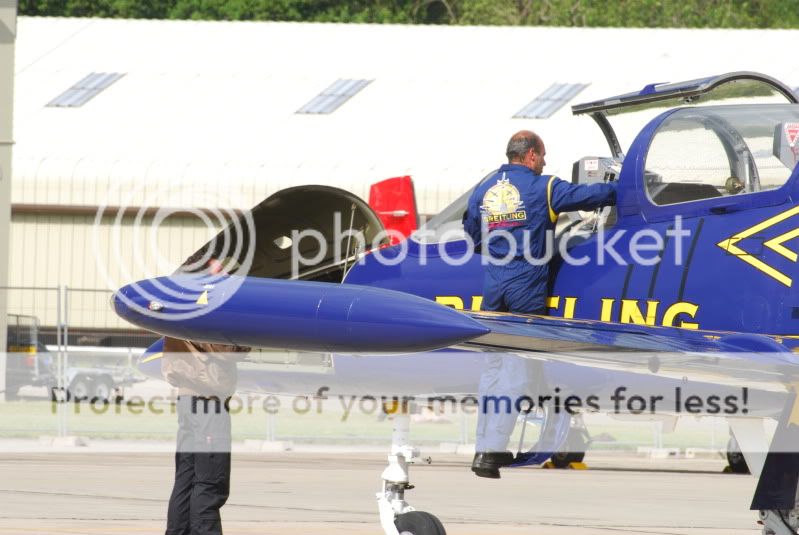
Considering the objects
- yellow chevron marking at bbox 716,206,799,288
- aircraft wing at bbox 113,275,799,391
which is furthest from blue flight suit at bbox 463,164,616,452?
yellow chevron marking at bbox 716,206,799,288

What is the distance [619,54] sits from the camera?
126ft

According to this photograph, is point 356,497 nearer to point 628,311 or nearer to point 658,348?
point 628,311

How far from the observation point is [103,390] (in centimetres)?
2677

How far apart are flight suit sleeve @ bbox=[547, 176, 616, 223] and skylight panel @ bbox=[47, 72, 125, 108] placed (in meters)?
31.0

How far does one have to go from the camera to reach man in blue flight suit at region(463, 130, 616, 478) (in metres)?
8.39

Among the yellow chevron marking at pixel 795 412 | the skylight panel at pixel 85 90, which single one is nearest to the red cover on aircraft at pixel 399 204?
the yellow chevron marking at pixel 795 412

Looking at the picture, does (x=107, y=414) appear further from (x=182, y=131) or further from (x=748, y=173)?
(x=748, y=173)

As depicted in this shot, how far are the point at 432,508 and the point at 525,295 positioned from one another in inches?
240

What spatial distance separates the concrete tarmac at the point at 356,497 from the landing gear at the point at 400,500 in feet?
8.64

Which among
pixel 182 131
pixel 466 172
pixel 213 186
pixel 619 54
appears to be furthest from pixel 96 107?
pixel 619 54

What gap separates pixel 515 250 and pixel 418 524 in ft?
6.83

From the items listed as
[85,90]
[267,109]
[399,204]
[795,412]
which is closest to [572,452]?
[399,204]

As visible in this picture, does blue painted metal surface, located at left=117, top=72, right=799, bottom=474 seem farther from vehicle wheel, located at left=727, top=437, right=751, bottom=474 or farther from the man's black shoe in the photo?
vehicle wheel, located at left=727, top=437, right=751, bottom=474

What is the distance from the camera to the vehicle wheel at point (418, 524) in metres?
9.18
